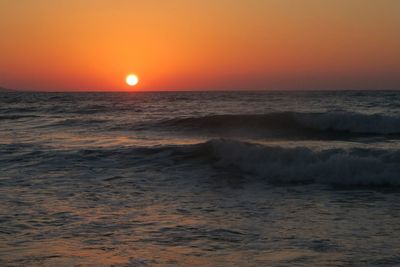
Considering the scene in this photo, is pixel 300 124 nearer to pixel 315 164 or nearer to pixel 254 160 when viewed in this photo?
pixel 254 160

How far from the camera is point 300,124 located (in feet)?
81.1

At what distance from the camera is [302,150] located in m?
13.0

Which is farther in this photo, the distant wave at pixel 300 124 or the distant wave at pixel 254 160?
the distant wave at pixel 300 124

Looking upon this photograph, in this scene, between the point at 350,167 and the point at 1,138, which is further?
the point at 1,138

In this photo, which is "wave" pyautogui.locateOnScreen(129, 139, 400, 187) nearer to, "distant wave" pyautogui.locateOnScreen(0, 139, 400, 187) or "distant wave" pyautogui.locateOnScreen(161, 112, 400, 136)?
"distant wave" pyautogui.locateOnScreen(0, 139, 400, 187)

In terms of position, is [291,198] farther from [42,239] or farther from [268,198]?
[42,239]

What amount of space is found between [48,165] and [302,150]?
6312 mm

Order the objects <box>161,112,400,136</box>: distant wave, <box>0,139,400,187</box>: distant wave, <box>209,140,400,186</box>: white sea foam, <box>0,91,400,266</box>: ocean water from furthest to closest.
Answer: <box>161,112,400,136</box>: distant wave, <box>0,139,400,187</box>: distant wave, <box>209,140,400,186</box>: white sea foam, <box>0,91,400,266</box>: ocean water

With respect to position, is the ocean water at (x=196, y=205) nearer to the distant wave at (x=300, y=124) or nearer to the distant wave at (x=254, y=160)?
the distant wave at (x=254, y=160)

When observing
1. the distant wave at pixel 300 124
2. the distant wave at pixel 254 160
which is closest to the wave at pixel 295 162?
the distant wave at pixel 254 160

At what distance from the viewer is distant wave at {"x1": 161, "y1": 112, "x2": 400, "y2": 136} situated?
22.7 metres

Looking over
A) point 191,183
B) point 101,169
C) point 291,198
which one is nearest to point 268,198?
point 291,198

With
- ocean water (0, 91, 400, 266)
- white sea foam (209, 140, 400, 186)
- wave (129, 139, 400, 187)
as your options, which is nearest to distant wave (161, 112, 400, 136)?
ocean water (0, 91, 400, 266)

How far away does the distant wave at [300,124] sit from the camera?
2272cm
